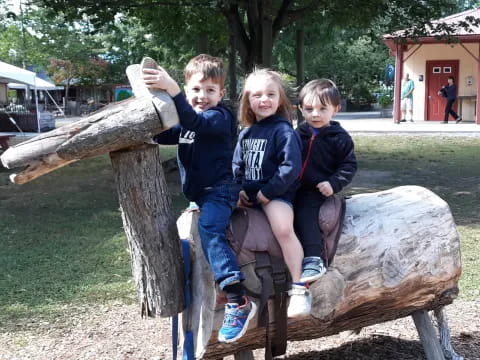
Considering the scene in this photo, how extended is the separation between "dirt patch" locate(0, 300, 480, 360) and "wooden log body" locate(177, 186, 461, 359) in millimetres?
754

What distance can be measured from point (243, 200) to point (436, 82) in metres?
22.4

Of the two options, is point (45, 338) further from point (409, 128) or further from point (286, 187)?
point (409, 128)

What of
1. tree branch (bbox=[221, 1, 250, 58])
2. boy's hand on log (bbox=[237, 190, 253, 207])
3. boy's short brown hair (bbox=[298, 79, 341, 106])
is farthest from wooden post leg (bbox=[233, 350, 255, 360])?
tree branch (bbox=[221, 1, 250, 58])

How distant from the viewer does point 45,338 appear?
434cm

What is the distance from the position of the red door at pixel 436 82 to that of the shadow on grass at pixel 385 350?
20.8 meters

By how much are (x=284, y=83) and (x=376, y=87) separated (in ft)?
120

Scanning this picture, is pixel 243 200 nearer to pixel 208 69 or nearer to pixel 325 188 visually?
pixel 325 188

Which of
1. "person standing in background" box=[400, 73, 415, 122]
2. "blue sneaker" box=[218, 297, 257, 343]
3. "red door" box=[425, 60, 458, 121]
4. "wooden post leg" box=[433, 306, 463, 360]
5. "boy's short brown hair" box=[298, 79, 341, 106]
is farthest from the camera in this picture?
"red door" box=[425, 60, 458, 121]

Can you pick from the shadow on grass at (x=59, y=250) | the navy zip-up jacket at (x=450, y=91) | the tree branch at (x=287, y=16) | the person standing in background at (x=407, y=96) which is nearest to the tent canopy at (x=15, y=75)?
the shadow on grass at (x=59, y=250)

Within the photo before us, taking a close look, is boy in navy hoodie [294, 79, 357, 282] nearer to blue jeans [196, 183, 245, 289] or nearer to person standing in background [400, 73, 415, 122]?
blue jeans [196, 183, 245, 289]

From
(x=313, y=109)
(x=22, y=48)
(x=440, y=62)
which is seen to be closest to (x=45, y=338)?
(x=313, y=109)

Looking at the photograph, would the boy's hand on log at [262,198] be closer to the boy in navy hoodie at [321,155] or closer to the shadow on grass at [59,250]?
the boy in navy hoodie at [321,155]

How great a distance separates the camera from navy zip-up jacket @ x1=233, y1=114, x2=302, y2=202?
295 cm

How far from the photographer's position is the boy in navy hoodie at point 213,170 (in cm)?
287
